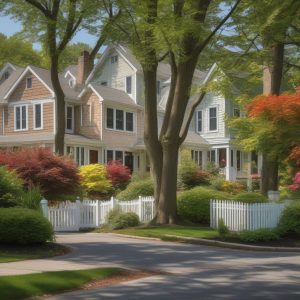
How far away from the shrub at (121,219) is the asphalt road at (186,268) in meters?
2.49

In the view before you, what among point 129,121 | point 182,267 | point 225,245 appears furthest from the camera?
point 129,121

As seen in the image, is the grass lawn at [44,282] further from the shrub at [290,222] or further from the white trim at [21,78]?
the white trim at [21,78]

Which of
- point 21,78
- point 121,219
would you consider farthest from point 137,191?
point 21,78

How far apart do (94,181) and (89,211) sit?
8.37m

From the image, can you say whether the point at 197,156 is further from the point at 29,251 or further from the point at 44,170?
the point at 29,251

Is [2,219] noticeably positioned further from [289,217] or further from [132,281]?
[289,217]

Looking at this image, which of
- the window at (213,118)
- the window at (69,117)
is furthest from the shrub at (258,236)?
the window at (213,118)

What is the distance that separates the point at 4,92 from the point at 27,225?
104 feet

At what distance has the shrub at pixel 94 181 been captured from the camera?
3297 cm

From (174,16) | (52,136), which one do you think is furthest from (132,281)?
(52,136)

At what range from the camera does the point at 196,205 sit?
82.9 feet

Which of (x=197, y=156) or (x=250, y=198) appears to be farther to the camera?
(x=197, y=156)

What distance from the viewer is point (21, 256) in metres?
15.4

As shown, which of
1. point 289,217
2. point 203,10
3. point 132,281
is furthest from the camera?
point 203,10
